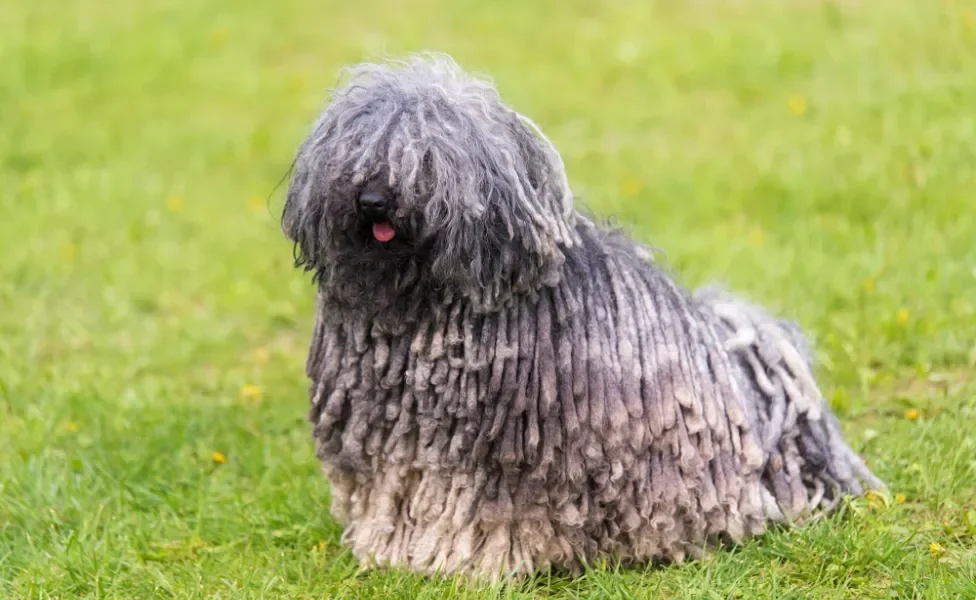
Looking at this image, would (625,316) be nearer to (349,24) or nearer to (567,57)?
(567,57)

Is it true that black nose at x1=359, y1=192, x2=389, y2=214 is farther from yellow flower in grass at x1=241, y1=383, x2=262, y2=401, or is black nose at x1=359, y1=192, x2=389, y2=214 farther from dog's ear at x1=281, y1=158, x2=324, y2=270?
yellow flower in grass at x1=241, y1=383, x2=262, y2=401

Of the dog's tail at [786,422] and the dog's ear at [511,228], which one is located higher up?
the dog's ear at [511,228]

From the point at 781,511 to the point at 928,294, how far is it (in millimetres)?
2229

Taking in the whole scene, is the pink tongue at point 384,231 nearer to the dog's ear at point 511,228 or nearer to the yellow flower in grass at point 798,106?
the dog's ear at point 511,228

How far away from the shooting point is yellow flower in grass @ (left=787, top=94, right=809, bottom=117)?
8.38 metres

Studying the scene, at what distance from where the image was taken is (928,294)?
6.05 meters

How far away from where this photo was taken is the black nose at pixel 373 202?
3.63 metres

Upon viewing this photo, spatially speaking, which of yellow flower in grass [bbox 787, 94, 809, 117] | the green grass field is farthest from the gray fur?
yellow flower in grass [bbox 787, 94, 809, 117]

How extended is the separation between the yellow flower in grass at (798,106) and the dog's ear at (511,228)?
4.90 metres

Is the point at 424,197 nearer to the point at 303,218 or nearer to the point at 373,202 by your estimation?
the point at 373,202

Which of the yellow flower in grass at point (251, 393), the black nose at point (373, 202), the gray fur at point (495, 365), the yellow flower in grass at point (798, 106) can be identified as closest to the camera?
the black nose at point (373, 202)

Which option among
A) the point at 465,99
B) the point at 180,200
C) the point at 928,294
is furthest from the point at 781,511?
the point at 180,200

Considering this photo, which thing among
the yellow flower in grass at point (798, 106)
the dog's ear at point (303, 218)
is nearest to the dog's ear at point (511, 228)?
the dog's ear at point (303, 218)

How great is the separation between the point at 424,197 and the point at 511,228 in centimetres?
29
